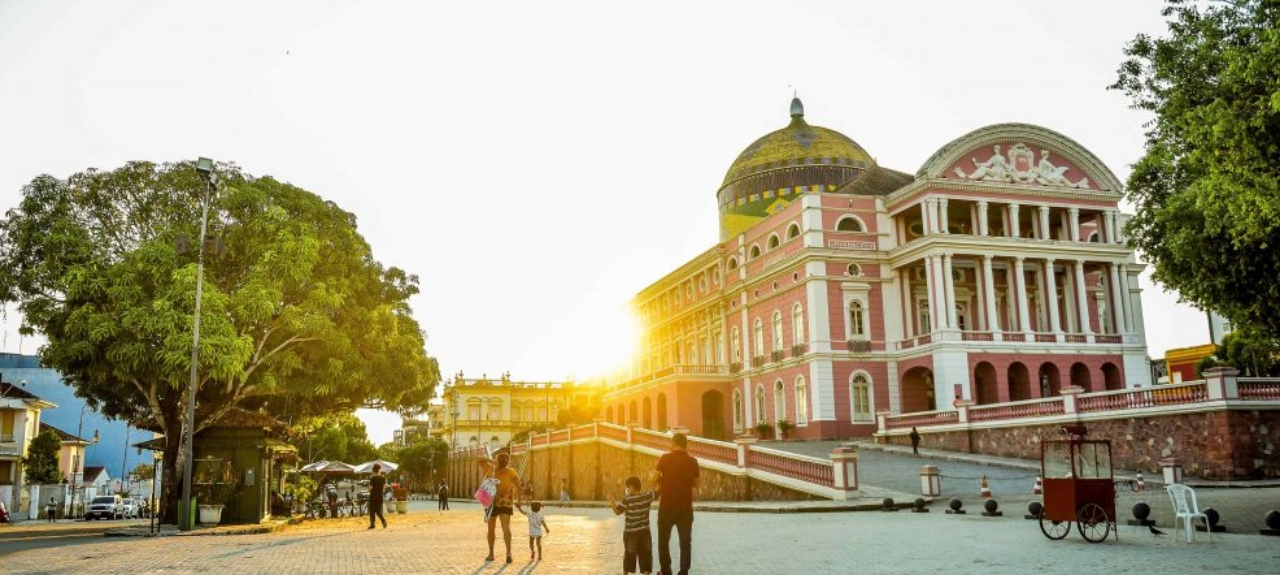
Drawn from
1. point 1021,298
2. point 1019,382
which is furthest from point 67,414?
point 1021,298

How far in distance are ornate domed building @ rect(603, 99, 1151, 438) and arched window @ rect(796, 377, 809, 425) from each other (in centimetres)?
9

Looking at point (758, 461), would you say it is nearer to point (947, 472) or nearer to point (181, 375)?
point (947, 472)

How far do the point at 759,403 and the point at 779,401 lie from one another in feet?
7.72

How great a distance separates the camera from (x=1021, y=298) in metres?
43.1

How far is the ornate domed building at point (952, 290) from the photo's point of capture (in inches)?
1672

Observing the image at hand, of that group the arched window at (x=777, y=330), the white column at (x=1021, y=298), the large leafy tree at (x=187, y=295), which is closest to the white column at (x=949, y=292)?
the white column at (x=1021, y=298)

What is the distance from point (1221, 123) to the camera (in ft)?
44.5

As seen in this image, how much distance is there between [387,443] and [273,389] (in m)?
133

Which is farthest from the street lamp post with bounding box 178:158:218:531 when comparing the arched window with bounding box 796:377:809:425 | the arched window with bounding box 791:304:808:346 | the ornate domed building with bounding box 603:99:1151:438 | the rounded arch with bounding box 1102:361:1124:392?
the rounded arch with bounding box 1102:361:1124:392

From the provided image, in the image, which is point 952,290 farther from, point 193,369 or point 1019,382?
point 193,369

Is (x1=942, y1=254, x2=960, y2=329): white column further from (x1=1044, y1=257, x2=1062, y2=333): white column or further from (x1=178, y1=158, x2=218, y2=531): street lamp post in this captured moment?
(x1=178, y1=158, x2=218, y2=531): street lamp post

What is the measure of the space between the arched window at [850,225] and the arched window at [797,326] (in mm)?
4174

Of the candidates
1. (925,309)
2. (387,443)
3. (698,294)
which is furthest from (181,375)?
(387,443)

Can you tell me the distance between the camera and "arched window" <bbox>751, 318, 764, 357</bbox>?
49344 millimetres
